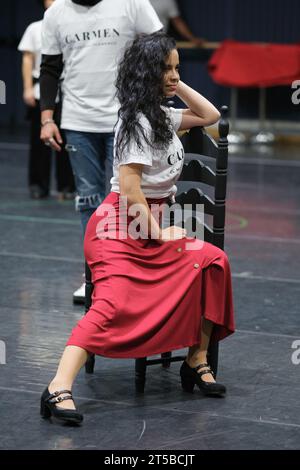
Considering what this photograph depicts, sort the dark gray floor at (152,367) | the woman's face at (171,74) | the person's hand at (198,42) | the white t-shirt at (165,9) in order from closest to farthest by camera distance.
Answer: the dark gray floor at (152,367), the woman's face at (171,74), the white t-shirt at (165,9), the person's hand at (198,42)

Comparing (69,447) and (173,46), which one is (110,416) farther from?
(173,46)

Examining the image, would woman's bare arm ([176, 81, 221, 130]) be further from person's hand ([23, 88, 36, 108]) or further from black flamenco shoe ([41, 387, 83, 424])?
person's hand ([23, 88, 36, 108])

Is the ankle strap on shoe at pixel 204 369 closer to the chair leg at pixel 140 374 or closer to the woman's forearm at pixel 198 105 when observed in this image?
the chair leg at pixel 140 374

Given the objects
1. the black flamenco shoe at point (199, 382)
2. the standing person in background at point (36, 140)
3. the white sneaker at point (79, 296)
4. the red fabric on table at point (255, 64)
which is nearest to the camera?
the black flamenco shoe at point (199, 382)

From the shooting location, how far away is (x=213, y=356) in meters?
4.19

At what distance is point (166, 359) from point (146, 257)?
21.2 inches

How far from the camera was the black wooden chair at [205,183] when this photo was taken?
4062mm

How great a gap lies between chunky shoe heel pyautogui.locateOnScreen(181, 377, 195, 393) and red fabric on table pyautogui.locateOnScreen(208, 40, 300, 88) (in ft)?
26.5

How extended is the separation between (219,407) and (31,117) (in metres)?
4.91

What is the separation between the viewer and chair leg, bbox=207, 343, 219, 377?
4168mm

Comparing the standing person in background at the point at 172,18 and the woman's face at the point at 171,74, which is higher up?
the woman's face at the point at 171,74

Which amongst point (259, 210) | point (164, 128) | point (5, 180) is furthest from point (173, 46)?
point (5, 180)

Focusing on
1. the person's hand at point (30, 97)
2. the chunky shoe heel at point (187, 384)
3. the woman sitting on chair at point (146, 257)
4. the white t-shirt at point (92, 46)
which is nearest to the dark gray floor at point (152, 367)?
the chunky shoe heel at point (187, 384)

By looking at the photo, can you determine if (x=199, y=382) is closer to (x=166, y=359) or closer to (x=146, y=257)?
(x=166, y=359)
